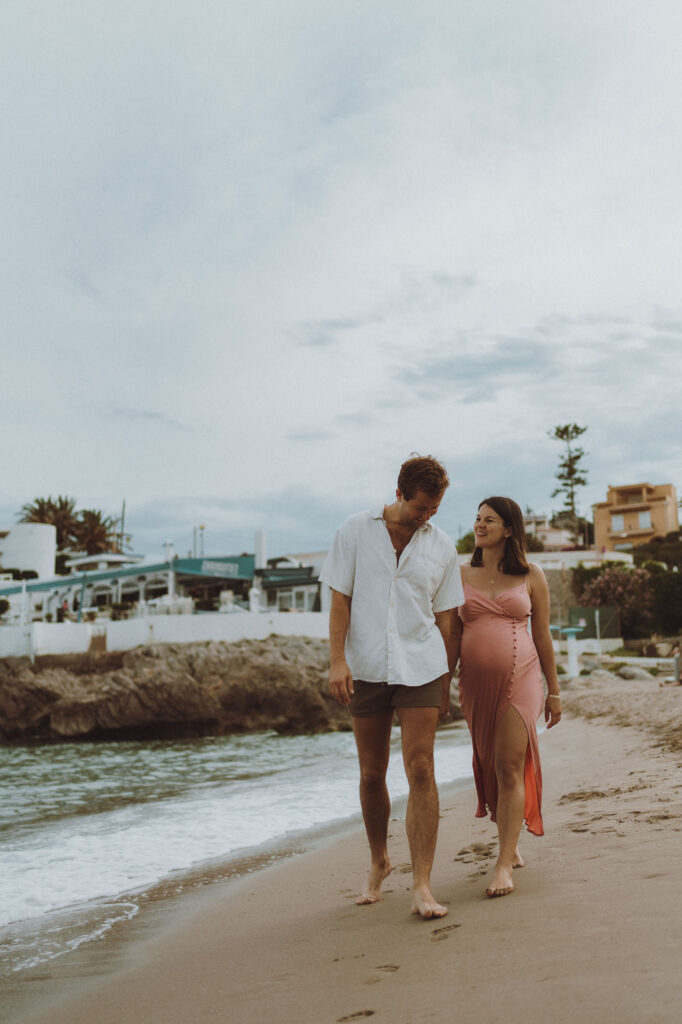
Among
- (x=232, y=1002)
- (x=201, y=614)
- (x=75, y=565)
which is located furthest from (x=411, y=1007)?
(x=75, y=565)

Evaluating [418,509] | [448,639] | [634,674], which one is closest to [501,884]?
[448,639]

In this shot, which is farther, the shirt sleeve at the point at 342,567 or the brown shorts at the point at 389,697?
the shirt sleeve at the point at 342,567

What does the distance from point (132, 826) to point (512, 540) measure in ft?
16.9

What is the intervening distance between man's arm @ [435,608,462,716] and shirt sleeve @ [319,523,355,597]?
1.38ft

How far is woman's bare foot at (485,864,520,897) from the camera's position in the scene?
3232 mm

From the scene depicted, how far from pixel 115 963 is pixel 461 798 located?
4.26m

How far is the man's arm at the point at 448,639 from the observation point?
3596 mm

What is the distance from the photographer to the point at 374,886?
3.65m

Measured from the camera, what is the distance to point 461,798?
7086 millimetres

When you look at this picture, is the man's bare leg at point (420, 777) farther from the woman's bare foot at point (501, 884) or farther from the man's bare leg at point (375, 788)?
the woman's bare foot at point (501, 884)

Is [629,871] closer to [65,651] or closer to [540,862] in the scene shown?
[540,862]

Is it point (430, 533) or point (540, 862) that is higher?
point (430, 533)

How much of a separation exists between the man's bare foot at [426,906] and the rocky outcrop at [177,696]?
2487 cm

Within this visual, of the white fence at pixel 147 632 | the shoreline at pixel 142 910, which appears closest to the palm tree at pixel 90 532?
the white fence at pixel 147 632
